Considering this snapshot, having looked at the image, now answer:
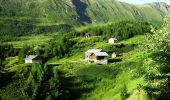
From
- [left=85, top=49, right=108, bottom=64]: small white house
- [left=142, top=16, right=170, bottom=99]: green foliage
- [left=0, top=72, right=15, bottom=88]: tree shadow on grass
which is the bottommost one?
[left=0, top=72, right=15, bottom=88]: tree shadow on grass

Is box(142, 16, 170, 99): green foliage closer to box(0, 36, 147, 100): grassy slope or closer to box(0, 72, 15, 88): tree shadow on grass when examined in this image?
box(0, 36, 147, 100): grassy slope

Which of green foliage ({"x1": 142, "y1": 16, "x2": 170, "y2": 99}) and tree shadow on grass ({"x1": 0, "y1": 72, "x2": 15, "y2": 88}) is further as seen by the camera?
tree shadow on grass ({"x1": 0, "y1": 72, "x2": 15, "y2": 88})

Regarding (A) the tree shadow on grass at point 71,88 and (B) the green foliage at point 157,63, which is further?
(A) the tree shadow on grass at point 71,88

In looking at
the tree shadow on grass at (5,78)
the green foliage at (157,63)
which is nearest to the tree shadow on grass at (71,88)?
the tree shadow on grass at (5,78)

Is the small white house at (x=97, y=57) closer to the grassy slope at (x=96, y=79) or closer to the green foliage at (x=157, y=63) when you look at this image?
the grassy slope at (x=96, y=79)

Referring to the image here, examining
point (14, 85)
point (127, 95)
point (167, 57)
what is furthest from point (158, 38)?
point (14, 85)

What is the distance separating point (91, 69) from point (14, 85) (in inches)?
1145

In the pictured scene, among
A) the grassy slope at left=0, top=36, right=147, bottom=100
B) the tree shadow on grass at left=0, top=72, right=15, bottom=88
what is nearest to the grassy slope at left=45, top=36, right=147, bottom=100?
the grassy slope at left=0, top=36, right=147, bottom=100

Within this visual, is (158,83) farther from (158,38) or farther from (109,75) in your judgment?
(109,75)

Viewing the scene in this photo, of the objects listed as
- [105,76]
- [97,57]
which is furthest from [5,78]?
[97,57]

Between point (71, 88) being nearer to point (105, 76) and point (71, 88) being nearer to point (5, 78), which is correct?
point (105, 76)

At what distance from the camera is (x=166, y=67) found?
4409cm

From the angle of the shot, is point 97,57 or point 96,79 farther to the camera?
point 97,57

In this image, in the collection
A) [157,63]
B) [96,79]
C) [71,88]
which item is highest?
[157,63]
